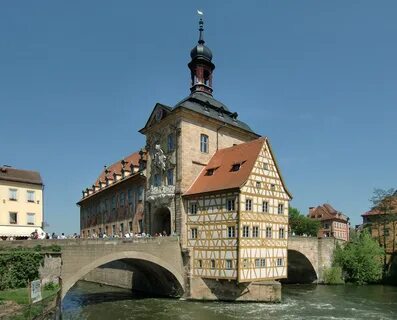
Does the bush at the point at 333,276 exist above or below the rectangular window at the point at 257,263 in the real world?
below

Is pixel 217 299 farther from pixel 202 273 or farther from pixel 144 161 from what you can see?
pixel 144 161

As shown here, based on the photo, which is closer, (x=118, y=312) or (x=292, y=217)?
(x=118, y=312)

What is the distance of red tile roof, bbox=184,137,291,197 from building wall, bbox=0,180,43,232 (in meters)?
14.1

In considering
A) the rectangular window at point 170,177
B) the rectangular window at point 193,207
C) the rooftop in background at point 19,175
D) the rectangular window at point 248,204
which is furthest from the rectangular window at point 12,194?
the rectangular window at point 248,204

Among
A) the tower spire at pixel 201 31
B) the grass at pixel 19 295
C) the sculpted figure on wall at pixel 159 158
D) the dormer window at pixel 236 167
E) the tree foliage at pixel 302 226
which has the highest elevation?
the tower spire at pixel 201 31

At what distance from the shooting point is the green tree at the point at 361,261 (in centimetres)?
4531

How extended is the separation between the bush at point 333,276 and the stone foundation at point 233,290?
15683mm

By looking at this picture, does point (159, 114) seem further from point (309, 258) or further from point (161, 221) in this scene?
point (309, 258)

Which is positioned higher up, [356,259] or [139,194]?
[139,194]

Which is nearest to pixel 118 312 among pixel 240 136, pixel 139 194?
pixel 139 194

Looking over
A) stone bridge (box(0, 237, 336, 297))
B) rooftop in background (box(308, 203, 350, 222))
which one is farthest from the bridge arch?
rooftop in background (box(308, 203, 350, 222))

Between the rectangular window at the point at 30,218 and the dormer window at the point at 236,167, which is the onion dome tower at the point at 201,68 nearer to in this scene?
the dormer window at the point at 236,167

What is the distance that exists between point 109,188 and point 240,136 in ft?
63.3

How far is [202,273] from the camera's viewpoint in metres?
32.9
